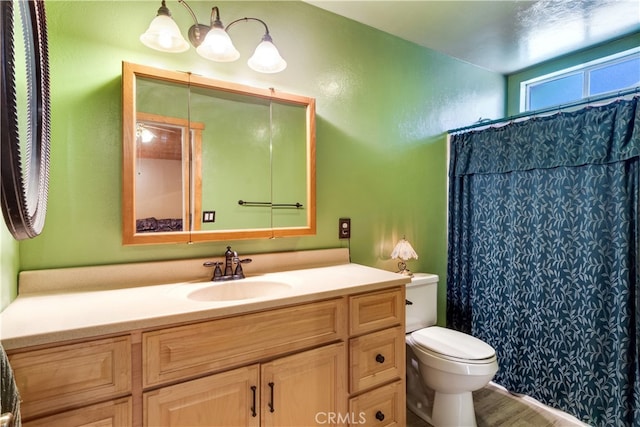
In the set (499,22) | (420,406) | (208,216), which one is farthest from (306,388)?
(499,22)

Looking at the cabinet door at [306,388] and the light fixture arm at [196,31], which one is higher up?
the light fixture arm at [196,31]

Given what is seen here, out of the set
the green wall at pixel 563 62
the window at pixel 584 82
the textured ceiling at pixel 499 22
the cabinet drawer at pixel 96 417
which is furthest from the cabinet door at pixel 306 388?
the green wall at pixel 563 62

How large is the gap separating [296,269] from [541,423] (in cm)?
163

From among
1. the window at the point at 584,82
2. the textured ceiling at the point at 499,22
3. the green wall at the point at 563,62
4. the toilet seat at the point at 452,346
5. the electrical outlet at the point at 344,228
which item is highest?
the textured ceiling at the point at 499,22

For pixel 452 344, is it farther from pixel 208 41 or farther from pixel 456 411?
pixel 208 41

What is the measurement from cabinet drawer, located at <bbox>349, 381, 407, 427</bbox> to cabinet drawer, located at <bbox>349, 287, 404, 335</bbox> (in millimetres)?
299

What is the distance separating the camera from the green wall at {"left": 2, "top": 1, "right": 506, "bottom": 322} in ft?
4.26

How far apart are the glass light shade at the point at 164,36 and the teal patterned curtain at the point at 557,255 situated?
6.27 ft

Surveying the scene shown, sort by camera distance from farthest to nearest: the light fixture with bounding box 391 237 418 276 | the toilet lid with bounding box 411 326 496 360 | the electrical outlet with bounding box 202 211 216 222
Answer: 1. the light fixture with bounding box 391 237 418 276
2. the toilet lid with bounding box 411 326 496 360
3. the electrical outlet with bounding box 202 211 216 222

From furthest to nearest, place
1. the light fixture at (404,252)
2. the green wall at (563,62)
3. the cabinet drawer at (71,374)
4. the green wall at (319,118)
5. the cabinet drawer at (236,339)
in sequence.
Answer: the green wall at (563,62) → the light fixture at (404,252) → the green wall at (319,118) → the cabinet drawer at (236,339) → the cabinet drawer at (71,374)

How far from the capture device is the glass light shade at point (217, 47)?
1430mm

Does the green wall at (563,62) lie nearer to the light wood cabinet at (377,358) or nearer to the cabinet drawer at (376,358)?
the light wood cabinet at (377,358)

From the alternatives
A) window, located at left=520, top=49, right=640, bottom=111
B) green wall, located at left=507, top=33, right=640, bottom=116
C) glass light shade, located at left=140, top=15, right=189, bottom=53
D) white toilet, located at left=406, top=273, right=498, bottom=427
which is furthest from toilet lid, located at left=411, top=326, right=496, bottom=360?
green wall, located at left=507, top=33, right=640, bottom=116

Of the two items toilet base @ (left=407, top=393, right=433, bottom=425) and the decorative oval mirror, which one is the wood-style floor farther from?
the decorative oval mirror
